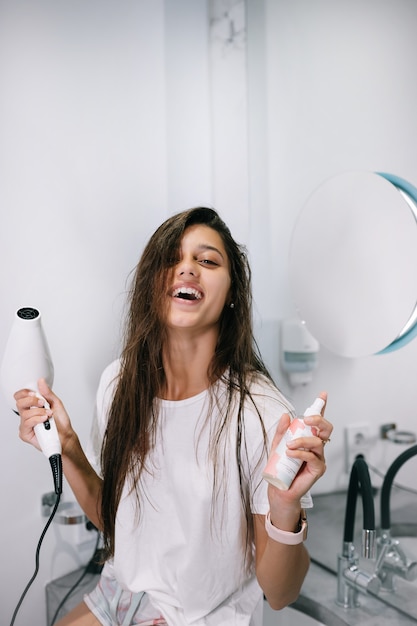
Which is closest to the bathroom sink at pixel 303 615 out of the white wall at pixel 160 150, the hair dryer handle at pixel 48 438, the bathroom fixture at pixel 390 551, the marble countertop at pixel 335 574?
the marble countertop at pixel 335 574

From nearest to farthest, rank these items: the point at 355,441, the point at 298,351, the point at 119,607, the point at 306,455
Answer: the point at 306,455, the point at 119,607, the point at 355,441, the point at 298,351

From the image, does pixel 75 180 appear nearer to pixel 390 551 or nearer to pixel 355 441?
pixel 355 441

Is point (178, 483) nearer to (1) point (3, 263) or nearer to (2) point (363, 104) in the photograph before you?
(1) point (3, 263)

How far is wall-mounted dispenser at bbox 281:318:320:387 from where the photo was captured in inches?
60.3

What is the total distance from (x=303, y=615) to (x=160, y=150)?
1.21m

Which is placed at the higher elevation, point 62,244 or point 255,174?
point 255,174

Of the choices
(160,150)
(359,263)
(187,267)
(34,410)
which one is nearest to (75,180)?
(160,150)

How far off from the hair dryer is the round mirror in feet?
2.06

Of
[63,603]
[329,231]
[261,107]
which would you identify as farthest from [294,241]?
[63,603]

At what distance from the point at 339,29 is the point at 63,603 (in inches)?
59.9

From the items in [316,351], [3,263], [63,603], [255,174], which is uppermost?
[255,174]

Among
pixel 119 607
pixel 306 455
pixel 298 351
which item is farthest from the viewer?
pixel 298 351

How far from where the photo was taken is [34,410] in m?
1.13

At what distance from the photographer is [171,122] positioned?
1.62 metres
